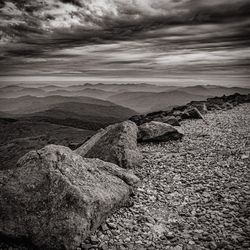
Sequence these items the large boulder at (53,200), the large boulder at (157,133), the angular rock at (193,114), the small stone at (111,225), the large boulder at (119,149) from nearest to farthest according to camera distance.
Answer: the large boulder at (53,200), the small stone at (111,225), the large boulder at (119,149), the large boulder at (157,133), the angular rock at (193,114)

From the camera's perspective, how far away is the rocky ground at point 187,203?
8305 mm

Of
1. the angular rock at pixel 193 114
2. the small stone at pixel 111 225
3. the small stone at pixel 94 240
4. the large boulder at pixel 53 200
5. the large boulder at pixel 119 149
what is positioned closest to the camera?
the large boulder at pixel 53 200

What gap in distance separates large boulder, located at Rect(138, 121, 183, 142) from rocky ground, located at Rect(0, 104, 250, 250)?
638mm

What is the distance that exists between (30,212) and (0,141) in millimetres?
215171

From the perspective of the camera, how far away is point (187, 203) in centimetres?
1058

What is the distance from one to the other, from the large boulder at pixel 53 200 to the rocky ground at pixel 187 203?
732 millimetres

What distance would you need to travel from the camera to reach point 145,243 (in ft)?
27.1

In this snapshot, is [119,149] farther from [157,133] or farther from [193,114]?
[193,114]

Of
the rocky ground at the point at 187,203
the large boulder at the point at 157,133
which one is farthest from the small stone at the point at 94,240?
the large boulder at the point at 157,133

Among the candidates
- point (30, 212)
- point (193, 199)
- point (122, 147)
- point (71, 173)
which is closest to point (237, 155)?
point (193, 199)

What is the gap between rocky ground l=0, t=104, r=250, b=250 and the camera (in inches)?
327

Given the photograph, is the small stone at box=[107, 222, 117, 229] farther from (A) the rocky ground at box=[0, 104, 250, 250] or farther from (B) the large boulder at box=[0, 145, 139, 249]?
(B) the large boulder at box=[0, 145, 139, 249]

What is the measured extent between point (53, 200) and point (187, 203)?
221 inches

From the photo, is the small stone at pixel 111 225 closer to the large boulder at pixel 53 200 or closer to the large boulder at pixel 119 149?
the large boulder at pixel 53 200
